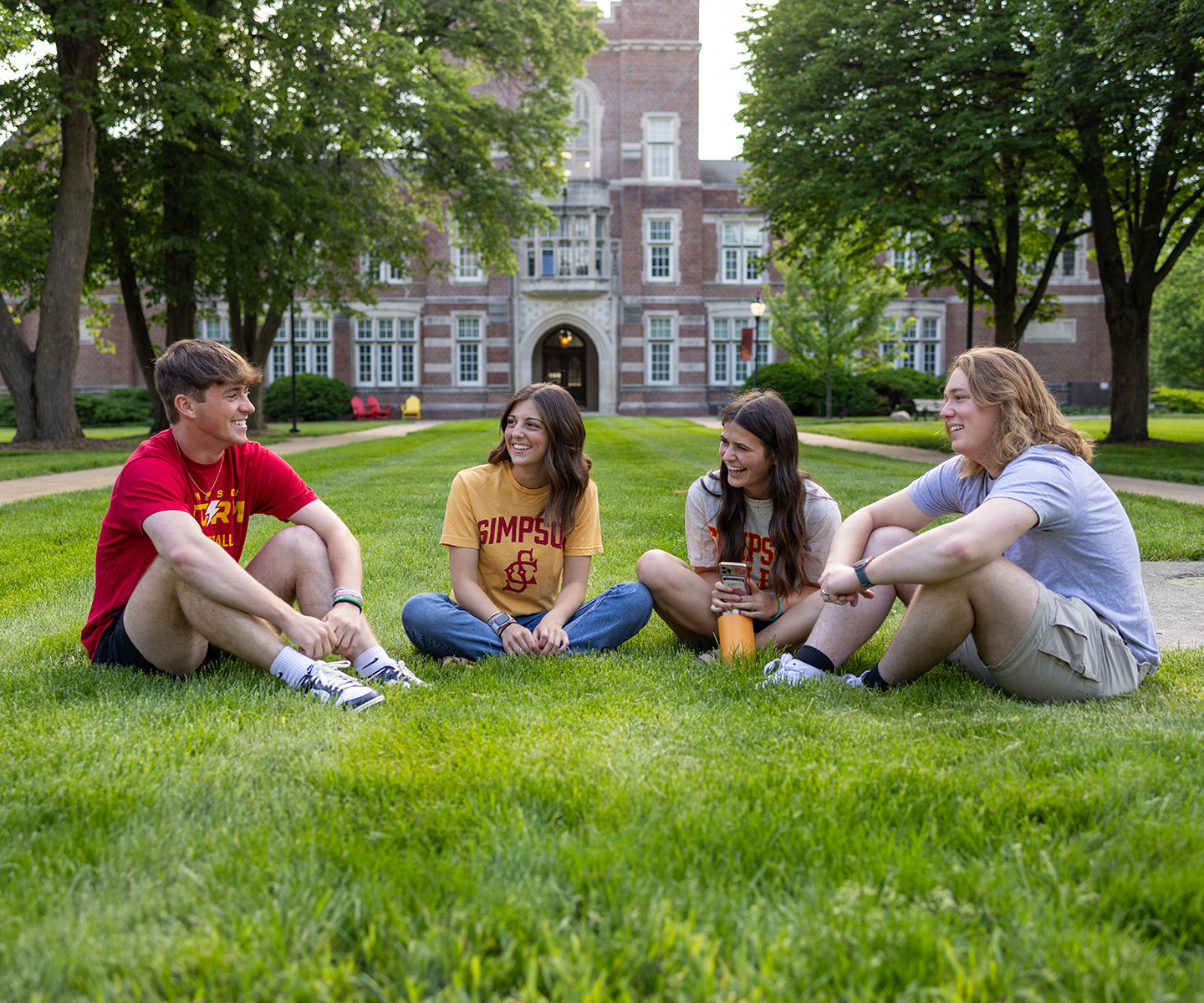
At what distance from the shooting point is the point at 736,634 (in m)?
3.85

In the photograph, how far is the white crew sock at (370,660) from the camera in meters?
3.50

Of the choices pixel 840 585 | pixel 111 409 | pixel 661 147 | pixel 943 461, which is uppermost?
pixel 661 147

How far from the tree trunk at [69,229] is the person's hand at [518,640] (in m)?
15.2

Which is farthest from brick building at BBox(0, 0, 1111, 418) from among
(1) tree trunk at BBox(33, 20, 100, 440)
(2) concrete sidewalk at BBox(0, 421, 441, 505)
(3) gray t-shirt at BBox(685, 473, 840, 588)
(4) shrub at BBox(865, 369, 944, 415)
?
(3) gray t-shirt at BBox(685, 473, 840, 588)

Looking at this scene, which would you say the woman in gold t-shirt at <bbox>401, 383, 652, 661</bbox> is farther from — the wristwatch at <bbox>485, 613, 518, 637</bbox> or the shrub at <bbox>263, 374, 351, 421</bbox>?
the shrub at <bbox>263, 374, 351, 421</bbox>

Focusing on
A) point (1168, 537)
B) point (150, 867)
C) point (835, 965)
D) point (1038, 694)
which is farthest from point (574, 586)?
point (1168, 537)

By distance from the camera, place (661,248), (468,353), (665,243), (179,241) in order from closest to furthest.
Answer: (179,241) → (665,243) → (661,248) → (468,353)

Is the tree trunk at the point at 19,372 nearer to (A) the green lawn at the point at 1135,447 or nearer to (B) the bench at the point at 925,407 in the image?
(A) the green lawn at the point at 1135,447

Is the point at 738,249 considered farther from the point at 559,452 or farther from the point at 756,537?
the point at 559,452

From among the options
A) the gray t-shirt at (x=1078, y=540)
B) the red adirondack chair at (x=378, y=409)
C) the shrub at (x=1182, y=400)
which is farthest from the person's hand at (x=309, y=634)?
the shrub at (x=1182, y=400)

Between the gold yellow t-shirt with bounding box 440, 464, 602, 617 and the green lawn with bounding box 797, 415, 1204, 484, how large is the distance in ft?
8.19

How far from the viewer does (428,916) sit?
5.82 ft

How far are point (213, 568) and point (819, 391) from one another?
33881 mm

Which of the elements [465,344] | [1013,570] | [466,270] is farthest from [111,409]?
[1013,570]
